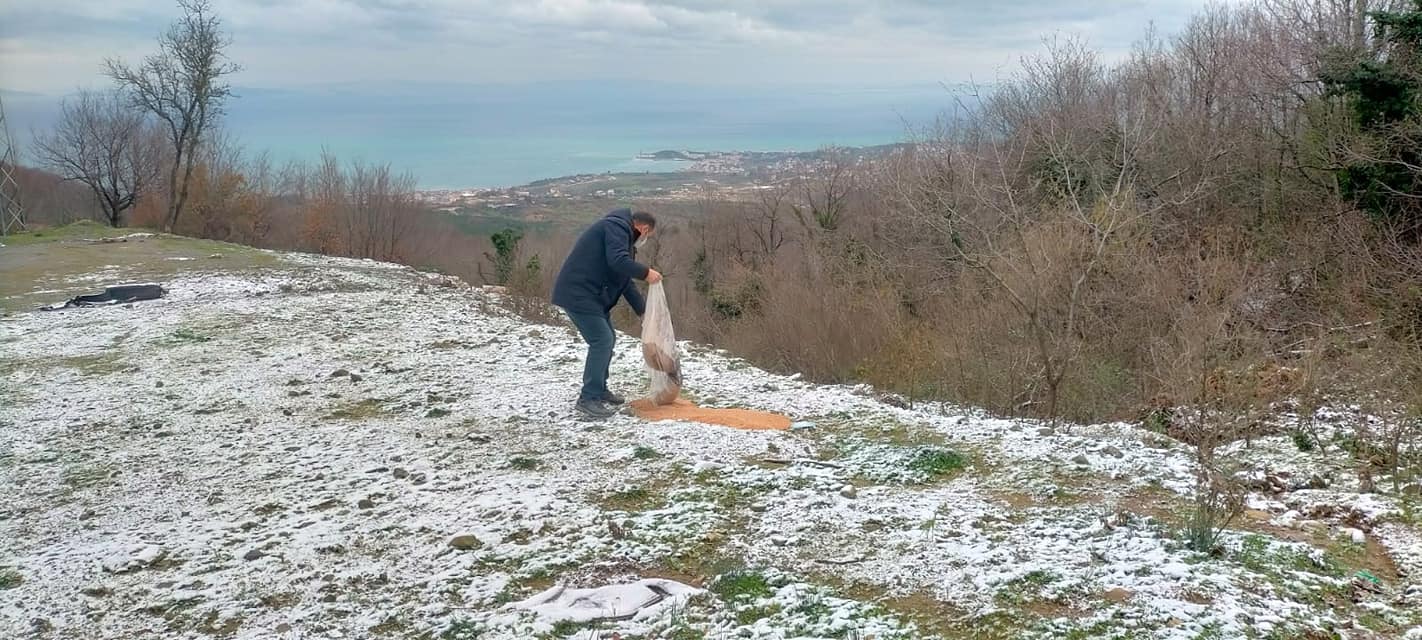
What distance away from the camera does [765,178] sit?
140ft

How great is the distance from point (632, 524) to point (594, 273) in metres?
2.52

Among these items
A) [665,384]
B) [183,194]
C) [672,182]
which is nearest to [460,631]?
[665,384]

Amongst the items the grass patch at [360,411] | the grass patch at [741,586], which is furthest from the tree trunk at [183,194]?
the grass patch at [741,586]

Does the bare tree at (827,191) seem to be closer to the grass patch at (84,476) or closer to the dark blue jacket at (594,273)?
the dark blue jacket at (594,273)

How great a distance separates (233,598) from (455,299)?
1141 cm

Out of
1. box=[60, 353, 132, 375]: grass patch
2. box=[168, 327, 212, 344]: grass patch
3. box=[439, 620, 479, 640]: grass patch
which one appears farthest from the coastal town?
box=[439, 620, 479, 640]: grass patch

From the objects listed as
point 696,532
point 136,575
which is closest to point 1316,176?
point 696,532

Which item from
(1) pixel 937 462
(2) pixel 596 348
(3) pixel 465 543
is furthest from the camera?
(2) pixel 596 348

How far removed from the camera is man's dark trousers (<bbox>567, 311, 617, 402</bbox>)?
7367mm

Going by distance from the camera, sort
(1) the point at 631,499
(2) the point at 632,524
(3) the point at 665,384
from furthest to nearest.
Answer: (3) the point at 665,384 → (1) the point at 631,499 → (2) the point at 632,524

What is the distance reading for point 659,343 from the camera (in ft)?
25.0

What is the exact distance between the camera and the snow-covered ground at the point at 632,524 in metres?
4.24

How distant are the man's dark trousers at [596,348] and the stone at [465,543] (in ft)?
8.02

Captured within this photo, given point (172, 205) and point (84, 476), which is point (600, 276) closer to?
point (84, 476)
